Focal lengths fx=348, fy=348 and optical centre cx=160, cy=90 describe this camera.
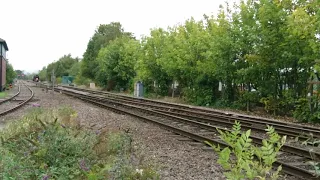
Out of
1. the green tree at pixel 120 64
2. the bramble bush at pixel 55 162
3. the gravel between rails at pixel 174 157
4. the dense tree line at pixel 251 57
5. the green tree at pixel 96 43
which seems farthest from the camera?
the green tree at pixel 96 43

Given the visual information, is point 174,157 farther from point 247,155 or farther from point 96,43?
point 96,43

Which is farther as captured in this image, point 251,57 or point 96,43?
point 96,43

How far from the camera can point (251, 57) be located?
20.9m

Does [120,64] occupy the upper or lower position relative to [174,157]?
upper

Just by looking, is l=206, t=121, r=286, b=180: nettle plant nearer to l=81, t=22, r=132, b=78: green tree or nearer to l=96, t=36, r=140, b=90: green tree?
l=96, t=36, r=140, b=90: green tree

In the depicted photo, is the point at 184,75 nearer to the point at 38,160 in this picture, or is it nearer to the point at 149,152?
the point at 149,152

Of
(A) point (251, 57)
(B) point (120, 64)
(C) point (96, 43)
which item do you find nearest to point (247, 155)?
(A) point (251, 57)

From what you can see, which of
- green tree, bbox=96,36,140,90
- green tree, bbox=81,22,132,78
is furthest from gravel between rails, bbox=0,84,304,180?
green tree, bbox=81,22,132,78

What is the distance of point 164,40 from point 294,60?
1894 cm

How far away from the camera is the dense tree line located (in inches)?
701

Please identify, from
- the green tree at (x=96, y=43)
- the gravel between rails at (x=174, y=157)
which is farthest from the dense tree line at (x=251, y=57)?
the green tree at (x=96, y=43)

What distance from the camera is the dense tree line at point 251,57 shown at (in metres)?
17.8

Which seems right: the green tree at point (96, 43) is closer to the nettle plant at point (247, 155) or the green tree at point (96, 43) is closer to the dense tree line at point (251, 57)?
the dense tree line at point (251, 57)

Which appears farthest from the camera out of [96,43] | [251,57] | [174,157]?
[96,43]
